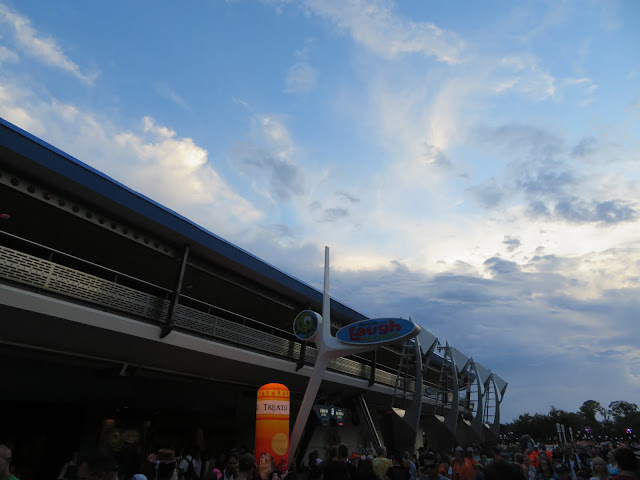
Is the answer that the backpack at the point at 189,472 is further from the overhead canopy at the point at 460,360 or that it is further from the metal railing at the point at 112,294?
the overhead canopy at the point at 460,360

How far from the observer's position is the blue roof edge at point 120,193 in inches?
398

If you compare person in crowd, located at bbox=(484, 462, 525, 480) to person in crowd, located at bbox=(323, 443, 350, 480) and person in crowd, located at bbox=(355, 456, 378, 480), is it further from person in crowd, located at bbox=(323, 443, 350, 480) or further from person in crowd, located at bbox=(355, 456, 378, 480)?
person in crowd, located at bbox=(323, 443, 350, 480)

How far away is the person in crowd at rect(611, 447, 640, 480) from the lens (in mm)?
4277

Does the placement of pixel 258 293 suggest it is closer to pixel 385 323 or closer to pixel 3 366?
pixel 385 323

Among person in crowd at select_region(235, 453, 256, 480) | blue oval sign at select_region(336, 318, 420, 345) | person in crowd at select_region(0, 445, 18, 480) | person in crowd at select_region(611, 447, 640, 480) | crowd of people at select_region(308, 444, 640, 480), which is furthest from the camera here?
blue oval sign at select_region(336, 318, 420, 345)

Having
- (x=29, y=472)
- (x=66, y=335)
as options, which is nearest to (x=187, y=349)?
(x=66, y=335)

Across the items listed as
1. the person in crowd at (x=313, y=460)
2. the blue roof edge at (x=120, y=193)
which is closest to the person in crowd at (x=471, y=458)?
the person in crowd at (x=313, y=460)

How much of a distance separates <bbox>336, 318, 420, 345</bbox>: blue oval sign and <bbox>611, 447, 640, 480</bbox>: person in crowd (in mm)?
9793

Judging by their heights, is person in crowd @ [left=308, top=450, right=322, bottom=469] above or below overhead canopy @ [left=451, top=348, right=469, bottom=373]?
below

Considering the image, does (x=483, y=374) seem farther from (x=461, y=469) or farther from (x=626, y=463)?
(x=626, y=463)

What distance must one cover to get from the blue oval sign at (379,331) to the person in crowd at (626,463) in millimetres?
9793

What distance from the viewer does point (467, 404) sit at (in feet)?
121

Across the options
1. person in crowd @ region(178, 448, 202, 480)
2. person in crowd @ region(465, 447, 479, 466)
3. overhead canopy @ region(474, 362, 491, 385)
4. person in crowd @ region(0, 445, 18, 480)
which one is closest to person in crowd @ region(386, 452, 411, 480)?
person in crowd @ region(465, 447, 479, 466)

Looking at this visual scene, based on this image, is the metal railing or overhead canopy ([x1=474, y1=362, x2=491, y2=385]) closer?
the metal railing
